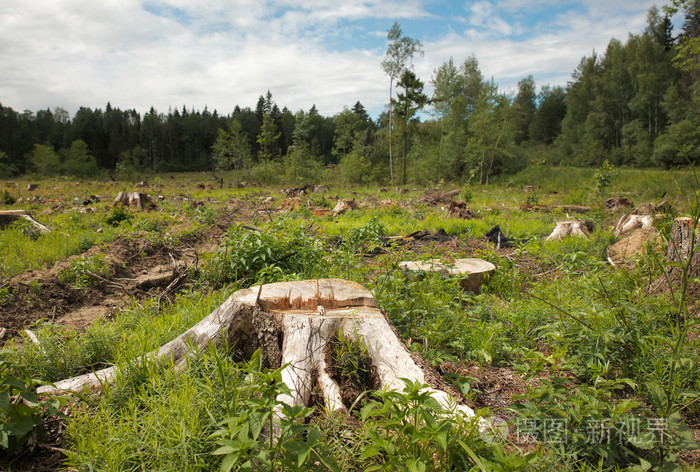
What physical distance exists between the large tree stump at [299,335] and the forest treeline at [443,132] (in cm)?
1746

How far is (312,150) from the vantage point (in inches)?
1507

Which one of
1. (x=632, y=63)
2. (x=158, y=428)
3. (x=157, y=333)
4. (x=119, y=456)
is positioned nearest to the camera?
(x=119, y=456)

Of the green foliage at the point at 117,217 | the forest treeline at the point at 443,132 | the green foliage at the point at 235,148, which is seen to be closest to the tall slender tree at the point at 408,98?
the forest treeline at the point at 443,132

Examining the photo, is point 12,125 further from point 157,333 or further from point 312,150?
point 157,333

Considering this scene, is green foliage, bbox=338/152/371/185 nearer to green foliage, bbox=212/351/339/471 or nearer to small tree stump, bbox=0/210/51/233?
small tree stump, bbox=0/210/51/233

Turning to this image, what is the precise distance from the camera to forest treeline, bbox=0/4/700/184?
26125mm

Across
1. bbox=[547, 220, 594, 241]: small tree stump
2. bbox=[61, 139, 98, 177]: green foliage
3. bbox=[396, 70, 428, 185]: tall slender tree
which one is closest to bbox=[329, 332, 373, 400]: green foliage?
bbox=[547, 220, 594, 241]: small tree stump

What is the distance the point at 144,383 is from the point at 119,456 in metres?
0.48

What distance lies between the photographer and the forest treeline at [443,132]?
2612cm

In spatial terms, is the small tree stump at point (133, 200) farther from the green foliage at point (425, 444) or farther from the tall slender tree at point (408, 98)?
the tall slender tree at point (408, 98)

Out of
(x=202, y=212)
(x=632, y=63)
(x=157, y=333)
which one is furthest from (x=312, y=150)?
(x=157, y=333)

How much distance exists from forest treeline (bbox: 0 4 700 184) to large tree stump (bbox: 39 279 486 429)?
1746 centimetres

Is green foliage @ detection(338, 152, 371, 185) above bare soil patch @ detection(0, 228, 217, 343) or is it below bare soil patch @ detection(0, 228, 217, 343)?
above

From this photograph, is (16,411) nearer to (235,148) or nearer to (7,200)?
(7,200)
